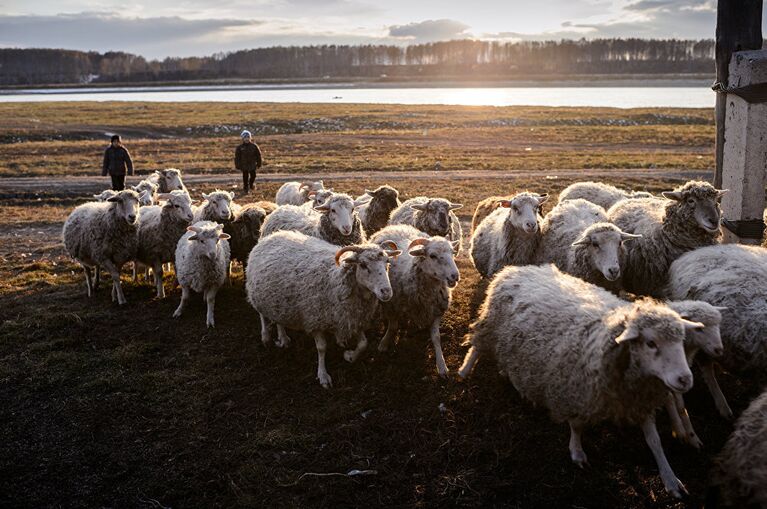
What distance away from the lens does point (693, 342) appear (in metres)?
5.32

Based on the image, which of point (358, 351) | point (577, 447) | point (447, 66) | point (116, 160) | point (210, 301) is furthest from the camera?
point (447, 66)

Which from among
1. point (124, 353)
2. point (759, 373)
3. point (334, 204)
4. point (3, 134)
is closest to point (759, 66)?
point (759, 373)

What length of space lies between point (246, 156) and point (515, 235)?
13775 millimetres

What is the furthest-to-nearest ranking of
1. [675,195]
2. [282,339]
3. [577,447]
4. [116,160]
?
[116,160]
[282,339]
[675,195]
[577,447]

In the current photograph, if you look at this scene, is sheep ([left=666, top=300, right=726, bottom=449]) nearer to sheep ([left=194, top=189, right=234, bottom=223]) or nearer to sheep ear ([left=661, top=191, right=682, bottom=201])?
sheep ear ([left=661, top=191, right=682, bottom=201])

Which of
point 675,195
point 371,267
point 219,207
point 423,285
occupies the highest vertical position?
point 675,195

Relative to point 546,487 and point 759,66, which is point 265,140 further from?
point 546,487

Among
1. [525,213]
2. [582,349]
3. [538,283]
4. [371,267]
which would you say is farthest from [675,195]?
[371,267]

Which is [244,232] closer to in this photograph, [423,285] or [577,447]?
[423,285]

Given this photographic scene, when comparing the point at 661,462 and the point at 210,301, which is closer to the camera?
the point at 661,462

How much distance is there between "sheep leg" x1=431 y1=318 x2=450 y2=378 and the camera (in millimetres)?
7164

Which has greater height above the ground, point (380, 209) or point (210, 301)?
point (380, 209)

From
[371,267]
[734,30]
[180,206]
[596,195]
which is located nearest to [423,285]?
[371,267]

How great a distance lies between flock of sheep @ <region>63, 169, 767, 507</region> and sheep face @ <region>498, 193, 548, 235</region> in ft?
0.08
